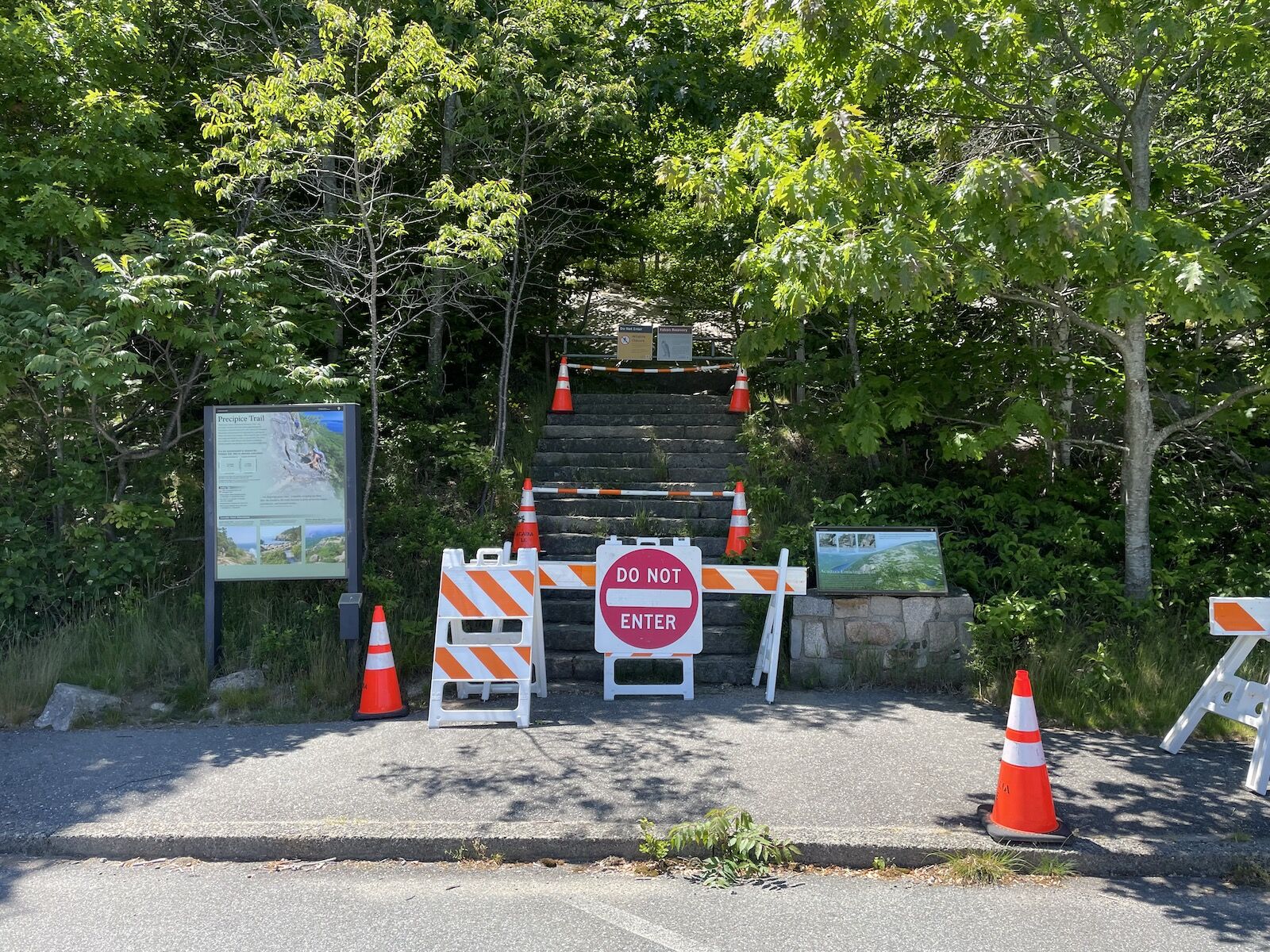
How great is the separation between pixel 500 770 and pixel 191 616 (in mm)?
4304

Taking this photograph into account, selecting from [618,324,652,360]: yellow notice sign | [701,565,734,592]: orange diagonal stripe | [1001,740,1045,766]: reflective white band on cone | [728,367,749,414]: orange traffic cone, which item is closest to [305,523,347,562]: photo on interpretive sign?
[701,565,734,592]: orange diagonal stripe

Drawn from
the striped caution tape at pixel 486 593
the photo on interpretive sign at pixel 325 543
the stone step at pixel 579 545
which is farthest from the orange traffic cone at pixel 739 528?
the photo on interpretive sign at pixel 325 543

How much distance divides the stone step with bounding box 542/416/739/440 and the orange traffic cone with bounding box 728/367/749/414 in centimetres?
36

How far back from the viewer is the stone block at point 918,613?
759cm

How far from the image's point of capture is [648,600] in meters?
7.21

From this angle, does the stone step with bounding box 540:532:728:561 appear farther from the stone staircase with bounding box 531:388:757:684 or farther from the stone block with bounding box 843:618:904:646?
the stone block with bounding box 843:618:904:646

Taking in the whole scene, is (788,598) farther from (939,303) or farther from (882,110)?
(882,110)

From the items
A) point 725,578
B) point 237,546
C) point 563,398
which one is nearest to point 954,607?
point 725,578

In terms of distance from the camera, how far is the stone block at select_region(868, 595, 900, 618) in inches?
299

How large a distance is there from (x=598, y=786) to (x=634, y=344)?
359 inches

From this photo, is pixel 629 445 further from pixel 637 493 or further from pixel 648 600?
pixel 648 600

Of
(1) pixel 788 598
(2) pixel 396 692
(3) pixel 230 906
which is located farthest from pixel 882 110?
(3) pixel 230 906

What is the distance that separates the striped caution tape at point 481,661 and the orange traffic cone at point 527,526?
98.2 inches

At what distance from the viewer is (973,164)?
590 centimetres
